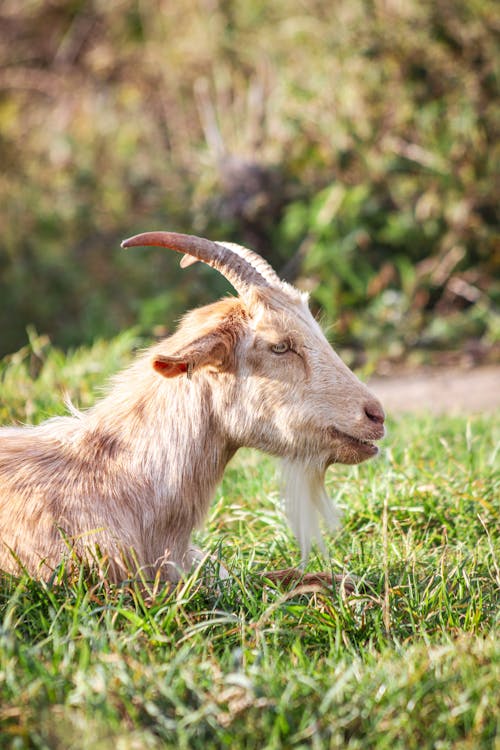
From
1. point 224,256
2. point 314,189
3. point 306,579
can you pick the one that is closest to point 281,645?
point 306,579

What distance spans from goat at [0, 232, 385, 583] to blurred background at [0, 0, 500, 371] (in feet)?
14.9

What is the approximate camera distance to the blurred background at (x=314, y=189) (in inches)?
355

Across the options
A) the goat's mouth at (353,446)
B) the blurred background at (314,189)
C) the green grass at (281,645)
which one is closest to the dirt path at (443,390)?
the blurred background at (314,189)

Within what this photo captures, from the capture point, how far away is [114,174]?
36.9 feet

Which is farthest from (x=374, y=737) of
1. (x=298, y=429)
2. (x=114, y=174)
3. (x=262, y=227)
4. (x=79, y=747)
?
(x=114, y=174)

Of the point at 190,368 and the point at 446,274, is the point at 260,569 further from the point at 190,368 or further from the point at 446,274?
the point at 446,274

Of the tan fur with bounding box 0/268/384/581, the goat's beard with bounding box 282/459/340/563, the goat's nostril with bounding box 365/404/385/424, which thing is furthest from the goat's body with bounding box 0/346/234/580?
the goat's nostril with bounding box 365/404/385/424

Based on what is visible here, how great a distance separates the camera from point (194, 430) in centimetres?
342

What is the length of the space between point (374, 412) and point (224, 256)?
80 cm

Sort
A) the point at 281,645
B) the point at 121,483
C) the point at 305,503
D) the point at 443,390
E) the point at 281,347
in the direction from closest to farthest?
1. the point at 281,645
2. the point at 121,483
3. the point at 281,347
4. the point at 305,503
5. the point at 443,390

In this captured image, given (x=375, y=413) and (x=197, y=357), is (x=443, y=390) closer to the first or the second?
(x=375, y=413)

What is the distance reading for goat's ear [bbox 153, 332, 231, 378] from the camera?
318cm

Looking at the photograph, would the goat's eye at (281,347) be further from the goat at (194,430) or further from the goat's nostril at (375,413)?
the goat's nostril at (375,413)

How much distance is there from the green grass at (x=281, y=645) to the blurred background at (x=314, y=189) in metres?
4.21
